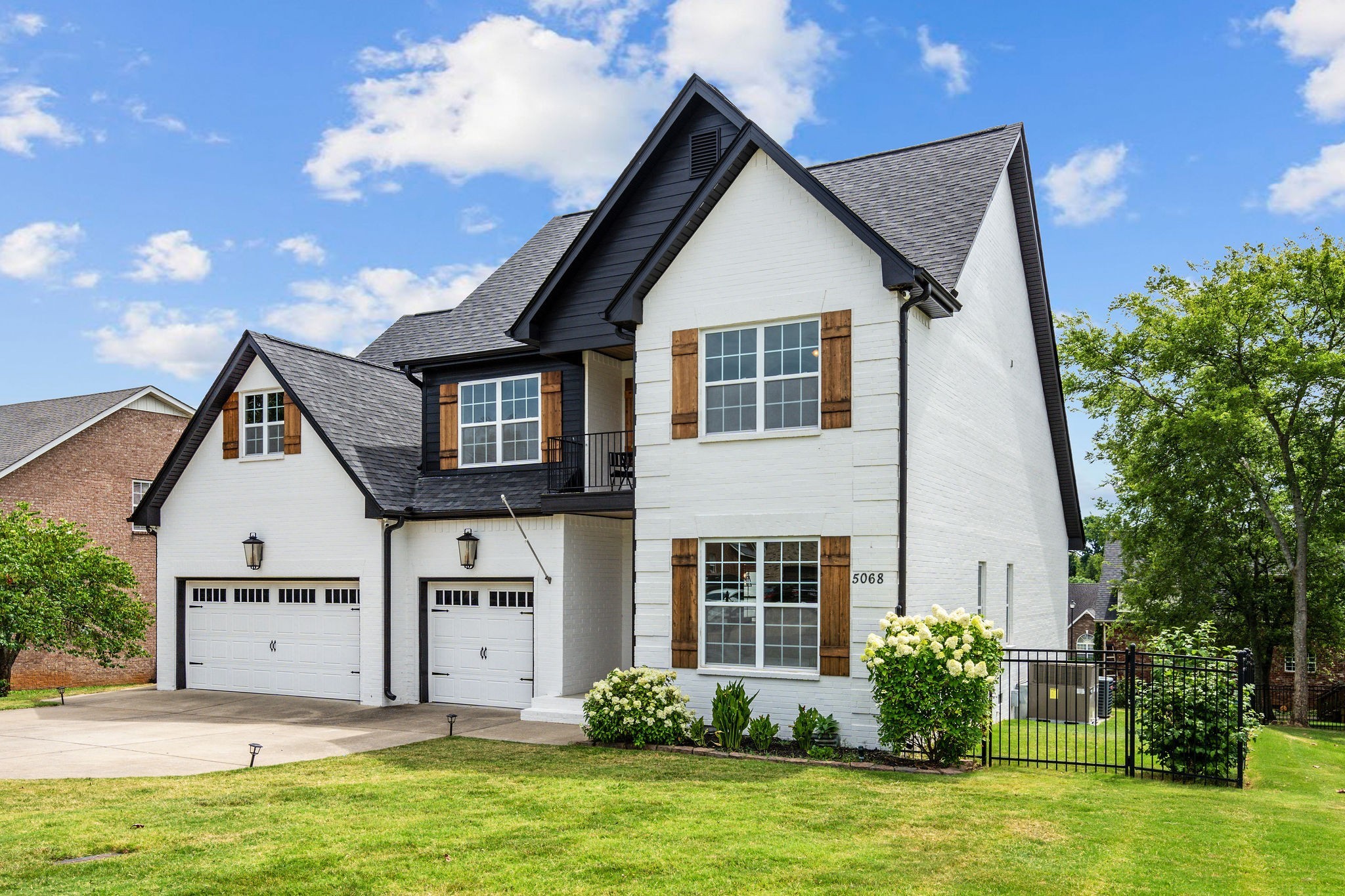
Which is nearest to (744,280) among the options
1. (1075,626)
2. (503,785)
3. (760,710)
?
(760,710)

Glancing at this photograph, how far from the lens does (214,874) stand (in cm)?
765

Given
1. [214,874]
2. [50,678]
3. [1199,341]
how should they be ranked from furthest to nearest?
[1199,341] → [50,678] → [214,874]

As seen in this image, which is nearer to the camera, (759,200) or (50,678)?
(759,200)

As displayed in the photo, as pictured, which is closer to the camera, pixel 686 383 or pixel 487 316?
pixel 686 383

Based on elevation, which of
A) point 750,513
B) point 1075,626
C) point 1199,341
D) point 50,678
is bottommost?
point 1075,626

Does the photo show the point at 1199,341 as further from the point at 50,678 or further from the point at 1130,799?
the point at 50,678

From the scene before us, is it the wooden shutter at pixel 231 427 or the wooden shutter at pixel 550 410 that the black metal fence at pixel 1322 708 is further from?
the wooden shutter at pixel 231 427

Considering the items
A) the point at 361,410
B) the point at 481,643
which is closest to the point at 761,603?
the point at 481,643

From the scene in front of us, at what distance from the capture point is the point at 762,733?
1363cm

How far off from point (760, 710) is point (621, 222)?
8219 millimetres

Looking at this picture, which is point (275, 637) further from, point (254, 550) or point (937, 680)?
point (937, 680)

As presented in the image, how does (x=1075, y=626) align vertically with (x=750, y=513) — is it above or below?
below

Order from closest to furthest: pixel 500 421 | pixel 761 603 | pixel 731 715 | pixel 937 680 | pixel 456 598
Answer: pixel 937 680 → pixel 731 715 → pixel 761 603 → pixel 456 598 → pixel 500 421

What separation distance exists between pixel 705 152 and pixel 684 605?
7254 millimetres
